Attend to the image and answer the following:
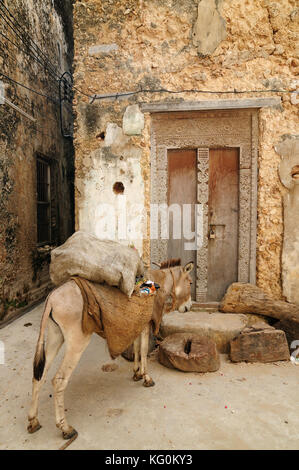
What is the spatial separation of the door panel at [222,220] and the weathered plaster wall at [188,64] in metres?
0.39

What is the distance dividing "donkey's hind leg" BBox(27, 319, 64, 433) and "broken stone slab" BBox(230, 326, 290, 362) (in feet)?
7.32

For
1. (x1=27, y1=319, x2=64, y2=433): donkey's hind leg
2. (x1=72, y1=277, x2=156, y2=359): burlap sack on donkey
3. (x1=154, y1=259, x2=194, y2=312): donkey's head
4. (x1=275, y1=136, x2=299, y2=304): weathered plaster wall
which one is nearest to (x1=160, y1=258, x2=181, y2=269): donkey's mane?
(x1=154, y1=259, x2=194, y2=312): donkey's head

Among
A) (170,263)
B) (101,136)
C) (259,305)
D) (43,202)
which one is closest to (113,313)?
(170,263)

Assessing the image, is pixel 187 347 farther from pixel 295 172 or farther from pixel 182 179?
pixel 295 172

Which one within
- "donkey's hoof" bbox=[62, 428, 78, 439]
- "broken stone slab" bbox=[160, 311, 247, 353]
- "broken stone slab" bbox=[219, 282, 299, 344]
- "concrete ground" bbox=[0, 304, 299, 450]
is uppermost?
"broken stone slab" bbox=[219, 282, 299, 344]

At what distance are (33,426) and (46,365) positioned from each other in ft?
1.71

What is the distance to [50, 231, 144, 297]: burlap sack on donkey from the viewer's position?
8.66 feet

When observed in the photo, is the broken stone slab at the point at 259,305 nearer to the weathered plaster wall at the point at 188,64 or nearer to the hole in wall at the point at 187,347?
the weathered plaster wall at the point at 188,64

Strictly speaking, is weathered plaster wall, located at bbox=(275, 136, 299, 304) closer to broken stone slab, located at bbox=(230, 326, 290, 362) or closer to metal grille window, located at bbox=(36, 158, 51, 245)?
broken stone slab, located at bbox=(230, 326, 290, 362)

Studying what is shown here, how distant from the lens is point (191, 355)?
3395 mm

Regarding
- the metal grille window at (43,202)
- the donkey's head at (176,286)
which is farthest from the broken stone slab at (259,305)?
the metal grille window at (43,202)

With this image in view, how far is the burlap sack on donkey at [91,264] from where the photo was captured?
8.66 ft

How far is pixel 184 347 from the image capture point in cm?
368

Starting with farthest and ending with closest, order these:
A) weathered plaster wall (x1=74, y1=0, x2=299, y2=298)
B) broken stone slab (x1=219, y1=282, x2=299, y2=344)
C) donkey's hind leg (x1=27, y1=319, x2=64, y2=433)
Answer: weathered plaster wall (x1=74, y1=0, x2=299, y2=298) → broken stone slab (x1=219, y1=282, x2=299, y2=344) → donkey's hind leg (x1=27, y1=319, x2=64, y2=433)
